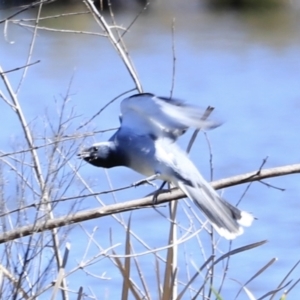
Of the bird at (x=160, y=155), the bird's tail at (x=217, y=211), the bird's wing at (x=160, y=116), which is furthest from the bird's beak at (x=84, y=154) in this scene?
the bird's tail at (x=217, y=211)

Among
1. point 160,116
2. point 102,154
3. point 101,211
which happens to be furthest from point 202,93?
point 101,211

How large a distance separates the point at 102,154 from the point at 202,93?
25.1 feet

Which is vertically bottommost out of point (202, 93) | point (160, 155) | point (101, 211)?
point (101, 211)

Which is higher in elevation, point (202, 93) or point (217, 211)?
point (202, 93)

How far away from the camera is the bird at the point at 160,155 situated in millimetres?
3074

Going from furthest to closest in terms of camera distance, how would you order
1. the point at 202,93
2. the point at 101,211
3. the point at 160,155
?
the point at 202,93
the point at 160,155
the point at 101,211

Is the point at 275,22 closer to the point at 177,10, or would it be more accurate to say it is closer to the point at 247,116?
the point at 177,10

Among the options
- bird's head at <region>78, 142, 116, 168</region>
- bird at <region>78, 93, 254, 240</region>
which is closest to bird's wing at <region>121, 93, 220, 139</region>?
bird at <region>78, 93, 254, 240</region>

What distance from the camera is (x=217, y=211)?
10.3ft

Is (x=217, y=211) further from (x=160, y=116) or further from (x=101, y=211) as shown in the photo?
(x=101, y=211)

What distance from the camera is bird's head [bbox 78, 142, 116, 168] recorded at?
3.17 m

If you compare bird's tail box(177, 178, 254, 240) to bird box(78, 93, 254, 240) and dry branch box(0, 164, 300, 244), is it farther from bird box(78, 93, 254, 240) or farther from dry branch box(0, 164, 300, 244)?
dry branch box(0, 164, 300, 244)

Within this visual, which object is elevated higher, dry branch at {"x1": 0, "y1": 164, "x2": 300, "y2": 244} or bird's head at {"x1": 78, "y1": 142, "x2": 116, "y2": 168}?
bird's head at {"x1": 78, "y1": 142, "x2": 116, "y2": 168}

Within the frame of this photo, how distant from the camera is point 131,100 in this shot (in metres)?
3.09
